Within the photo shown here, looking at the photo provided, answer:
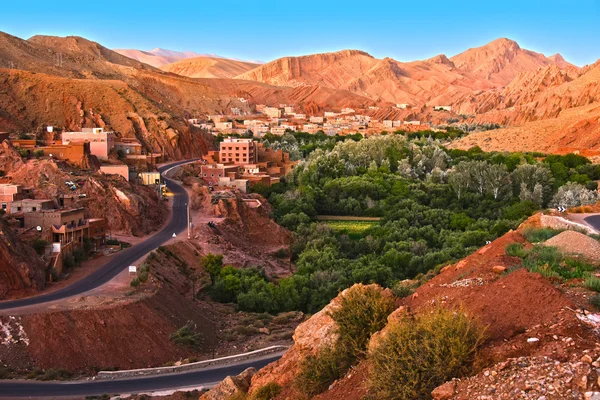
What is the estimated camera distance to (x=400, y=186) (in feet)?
132

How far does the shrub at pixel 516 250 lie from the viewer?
10.7 meters

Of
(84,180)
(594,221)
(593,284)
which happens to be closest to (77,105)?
(84,180)

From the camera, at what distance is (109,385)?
14.3m

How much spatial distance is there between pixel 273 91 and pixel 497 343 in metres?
107

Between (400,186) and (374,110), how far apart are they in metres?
65.3

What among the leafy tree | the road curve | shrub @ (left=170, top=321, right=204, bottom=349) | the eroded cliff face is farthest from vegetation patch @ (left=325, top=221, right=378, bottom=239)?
the eroded cliff face

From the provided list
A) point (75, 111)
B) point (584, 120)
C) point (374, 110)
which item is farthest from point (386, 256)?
point (374, 110)

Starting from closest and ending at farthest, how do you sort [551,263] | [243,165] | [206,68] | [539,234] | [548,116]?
[551,263] → [539,234] → [243,165] → [548,116] → [206,68]

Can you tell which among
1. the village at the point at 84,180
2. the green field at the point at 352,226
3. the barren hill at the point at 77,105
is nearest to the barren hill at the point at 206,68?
the barren hill at the point at 77,105

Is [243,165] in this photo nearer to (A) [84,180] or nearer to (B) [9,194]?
(A) [84,180]

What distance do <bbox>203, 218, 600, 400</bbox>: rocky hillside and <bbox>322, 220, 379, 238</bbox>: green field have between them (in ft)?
75.2

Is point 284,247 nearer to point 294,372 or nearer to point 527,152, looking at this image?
point 294,372

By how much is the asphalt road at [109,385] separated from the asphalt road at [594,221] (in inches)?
341

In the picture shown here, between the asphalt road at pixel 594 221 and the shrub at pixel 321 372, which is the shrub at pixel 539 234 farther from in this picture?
the shrub at pixel 321 372
